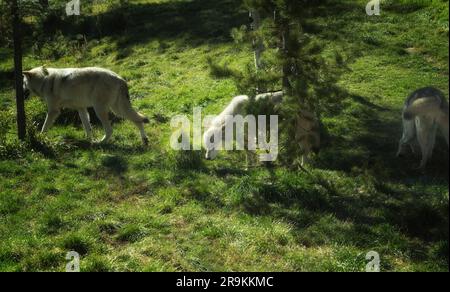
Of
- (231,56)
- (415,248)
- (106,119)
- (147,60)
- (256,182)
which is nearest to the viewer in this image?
(415,248)

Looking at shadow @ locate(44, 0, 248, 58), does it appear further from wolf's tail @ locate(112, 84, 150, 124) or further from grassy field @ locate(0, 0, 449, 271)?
wolf's tail @ locate(112, 84, 150, 124)

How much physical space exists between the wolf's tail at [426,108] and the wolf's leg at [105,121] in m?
6.70

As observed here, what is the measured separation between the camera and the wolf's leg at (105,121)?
38.9ft

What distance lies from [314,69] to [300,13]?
1055 mm

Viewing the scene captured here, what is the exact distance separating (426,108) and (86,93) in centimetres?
747

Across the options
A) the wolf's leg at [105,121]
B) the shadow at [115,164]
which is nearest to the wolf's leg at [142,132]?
the wolf's leg at [105,121]

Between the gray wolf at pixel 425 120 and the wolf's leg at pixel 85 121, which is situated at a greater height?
the gray wolf at pixel 425 120

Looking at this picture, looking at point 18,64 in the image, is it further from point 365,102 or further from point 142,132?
point 365,102

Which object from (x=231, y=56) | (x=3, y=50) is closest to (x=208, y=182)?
(x=231, y=56)

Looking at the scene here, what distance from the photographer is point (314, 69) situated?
31.2ft

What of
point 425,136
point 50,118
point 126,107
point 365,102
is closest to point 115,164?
point 126,107

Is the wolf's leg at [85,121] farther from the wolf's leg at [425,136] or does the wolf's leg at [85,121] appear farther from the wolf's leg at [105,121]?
the wolf's leg at [425,136]

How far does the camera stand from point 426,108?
27.3ft
